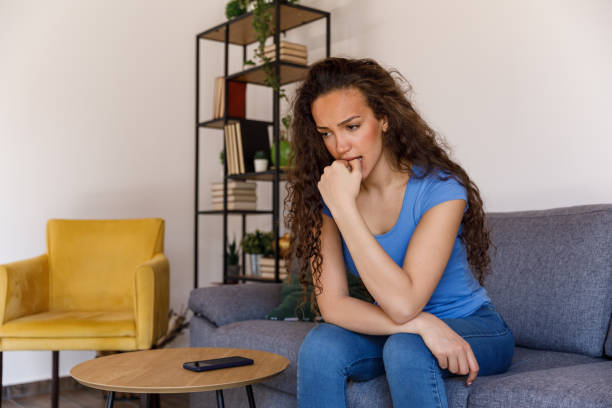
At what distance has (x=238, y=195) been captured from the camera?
337 cm

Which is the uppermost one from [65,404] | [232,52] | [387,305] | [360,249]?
[232,52]

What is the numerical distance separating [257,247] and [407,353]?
6.85 ft

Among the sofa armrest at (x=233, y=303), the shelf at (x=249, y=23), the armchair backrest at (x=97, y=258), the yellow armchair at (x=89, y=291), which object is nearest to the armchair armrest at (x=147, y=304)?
the yellow armchair at (x=89, y=291)

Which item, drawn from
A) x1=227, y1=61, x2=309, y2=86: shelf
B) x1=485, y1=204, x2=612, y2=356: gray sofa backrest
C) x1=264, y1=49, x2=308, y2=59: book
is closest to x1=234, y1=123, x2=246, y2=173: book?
x1=227, y1=61, x2=309, y2=86: shelf

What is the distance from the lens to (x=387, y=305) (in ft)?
4.07

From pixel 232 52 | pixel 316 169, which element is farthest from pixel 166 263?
pixel 232 52

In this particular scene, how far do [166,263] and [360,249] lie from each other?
164 cm

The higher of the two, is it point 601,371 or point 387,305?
point 387,305

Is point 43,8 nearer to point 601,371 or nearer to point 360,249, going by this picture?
point 360,249

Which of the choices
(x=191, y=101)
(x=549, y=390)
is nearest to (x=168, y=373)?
(x=549, y=390)

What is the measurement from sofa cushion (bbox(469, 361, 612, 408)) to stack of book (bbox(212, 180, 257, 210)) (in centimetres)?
224

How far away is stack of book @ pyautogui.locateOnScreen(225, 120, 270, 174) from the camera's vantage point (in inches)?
128

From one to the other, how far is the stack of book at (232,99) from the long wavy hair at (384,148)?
1.92 m

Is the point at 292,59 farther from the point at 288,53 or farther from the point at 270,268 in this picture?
the point at 270,268
